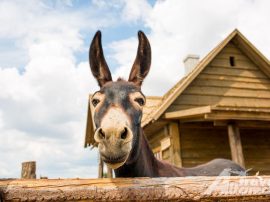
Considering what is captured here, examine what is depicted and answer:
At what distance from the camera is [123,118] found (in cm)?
249

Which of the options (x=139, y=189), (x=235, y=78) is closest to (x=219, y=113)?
(x=235, y=78)

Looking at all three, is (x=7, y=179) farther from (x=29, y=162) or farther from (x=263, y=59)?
(x=263, y=59)

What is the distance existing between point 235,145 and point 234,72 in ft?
16.2

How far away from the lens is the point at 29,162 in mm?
5070

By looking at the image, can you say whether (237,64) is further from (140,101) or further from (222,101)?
A: (140,101)

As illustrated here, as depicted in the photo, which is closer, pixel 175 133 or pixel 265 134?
pixel 175 133

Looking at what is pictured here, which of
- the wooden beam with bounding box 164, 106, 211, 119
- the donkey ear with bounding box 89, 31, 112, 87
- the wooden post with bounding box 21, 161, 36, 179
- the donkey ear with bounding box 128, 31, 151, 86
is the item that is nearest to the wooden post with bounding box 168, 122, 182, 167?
the wooden beam with bounding box 164, 106, 211, 119

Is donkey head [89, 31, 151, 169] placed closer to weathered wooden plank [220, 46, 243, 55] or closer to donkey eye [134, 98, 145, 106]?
donkey eye [134, 98, 145, 106]

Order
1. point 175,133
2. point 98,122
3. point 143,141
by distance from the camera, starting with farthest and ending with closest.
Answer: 1. point 175,133
2. point 143,141
3. point 98,122

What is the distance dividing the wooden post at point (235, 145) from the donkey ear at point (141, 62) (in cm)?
630

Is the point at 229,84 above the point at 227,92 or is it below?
above

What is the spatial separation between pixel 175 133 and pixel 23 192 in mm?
9458

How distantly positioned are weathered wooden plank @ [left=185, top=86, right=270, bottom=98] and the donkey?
836cm

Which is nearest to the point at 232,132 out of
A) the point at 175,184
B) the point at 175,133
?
the point at 175,133
